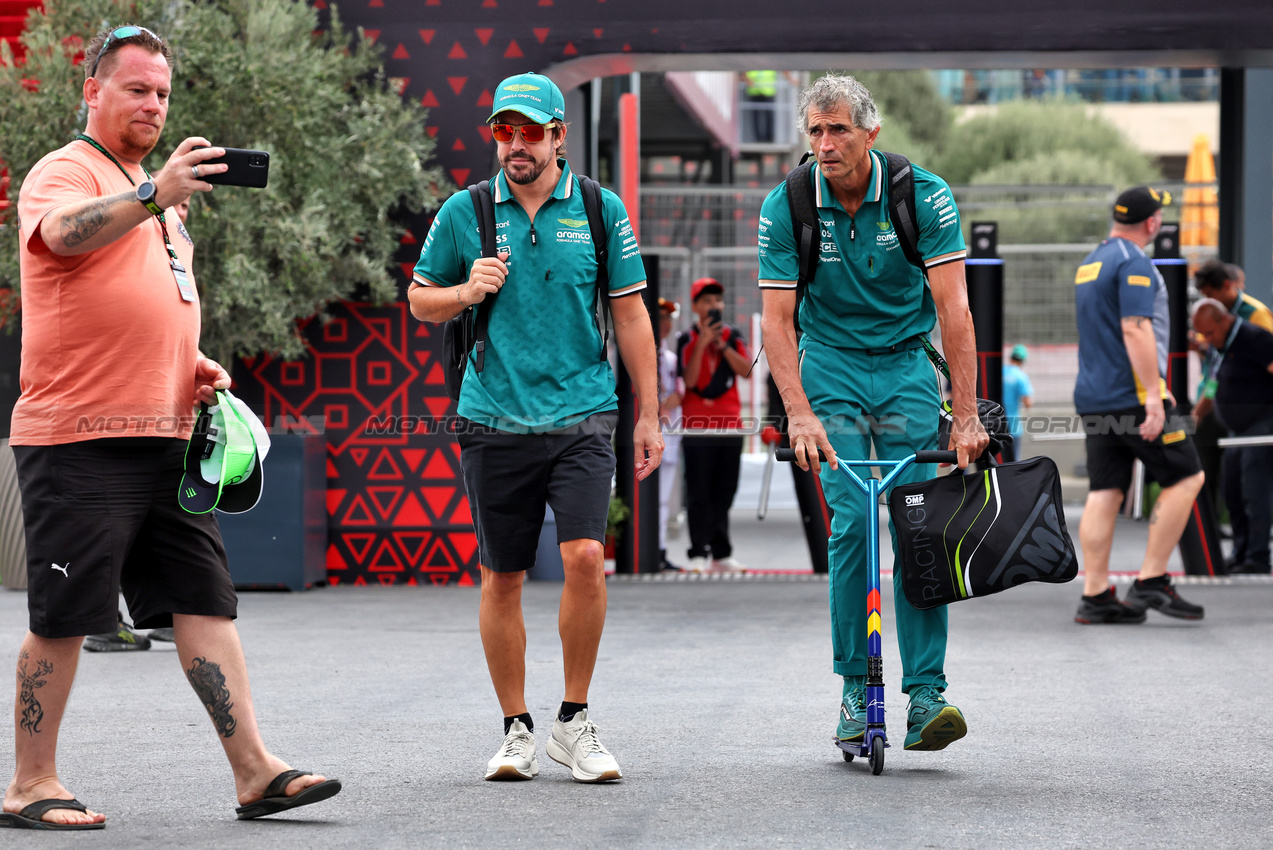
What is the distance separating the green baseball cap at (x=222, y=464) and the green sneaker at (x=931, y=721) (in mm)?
1928

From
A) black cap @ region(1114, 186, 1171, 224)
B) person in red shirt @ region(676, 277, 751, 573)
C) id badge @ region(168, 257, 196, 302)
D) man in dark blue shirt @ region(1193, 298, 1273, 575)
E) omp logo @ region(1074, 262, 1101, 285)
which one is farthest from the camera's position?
person in red shirt @ region(676, 277, 751, 573)

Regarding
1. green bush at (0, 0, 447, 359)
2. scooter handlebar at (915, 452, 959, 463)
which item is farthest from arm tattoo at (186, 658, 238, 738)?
green bush at (0, 0, 447, 359)

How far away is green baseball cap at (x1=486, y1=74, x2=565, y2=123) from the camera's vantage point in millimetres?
4340

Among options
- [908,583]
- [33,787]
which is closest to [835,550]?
[908,583]

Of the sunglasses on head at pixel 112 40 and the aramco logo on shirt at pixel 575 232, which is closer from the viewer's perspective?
the sunglasses on head at pixel 112 40

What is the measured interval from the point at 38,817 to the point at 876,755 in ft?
7.19

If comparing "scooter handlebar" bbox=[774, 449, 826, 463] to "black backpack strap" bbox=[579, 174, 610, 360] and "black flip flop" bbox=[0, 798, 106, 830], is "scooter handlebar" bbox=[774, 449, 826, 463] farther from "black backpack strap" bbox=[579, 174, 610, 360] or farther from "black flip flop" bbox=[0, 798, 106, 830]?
"black flip flop" bbox=[0, 798, 106, 830]

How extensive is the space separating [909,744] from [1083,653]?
271 cm

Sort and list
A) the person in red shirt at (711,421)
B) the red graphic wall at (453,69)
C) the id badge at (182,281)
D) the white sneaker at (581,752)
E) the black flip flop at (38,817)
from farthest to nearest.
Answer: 1. the person in red shirt at (711,421)
2. the red graphic wall at (453,69)
3. the white sneaker at (581,752)
4. the id badge at (182,281)
5. the black flip flop at (38,817)

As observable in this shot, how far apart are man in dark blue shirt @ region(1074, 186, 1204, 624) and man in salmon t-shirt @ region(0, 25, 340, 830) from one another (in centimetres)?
501

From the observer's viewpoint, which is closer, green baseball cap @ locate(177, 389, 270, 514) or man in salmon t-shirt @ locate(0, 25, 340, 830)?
man in salmon t-shirt @ locate(0, 25, 340, 830)

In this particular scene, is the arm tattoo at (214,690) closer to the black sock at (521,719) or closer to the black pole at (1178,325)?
the black sock at (521,719)

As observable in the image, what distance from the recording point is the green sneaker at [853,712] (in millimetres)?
4531

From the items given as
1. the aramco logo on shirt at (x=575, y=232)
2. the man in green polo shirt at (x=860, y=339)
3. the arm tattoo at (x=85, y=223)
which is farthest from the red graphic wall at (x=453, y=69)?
the arm tattoo at (x=85, y=223)
